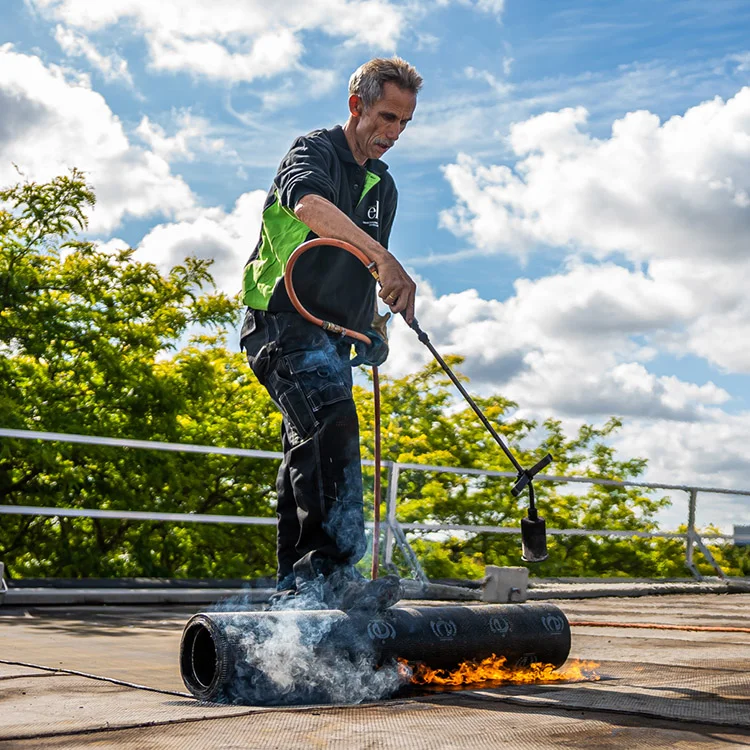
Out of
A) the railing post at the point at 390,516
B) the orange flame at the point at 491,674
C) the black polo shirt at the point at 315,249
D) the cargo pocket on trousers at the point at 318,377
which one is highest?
the black polo shirt at the point at 315,249

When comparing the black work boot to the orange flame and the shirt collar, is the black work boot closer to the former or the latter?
the orange flame

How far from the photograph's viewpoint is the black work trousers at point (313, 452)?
2.65m

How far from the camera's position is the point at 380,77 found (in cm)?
288

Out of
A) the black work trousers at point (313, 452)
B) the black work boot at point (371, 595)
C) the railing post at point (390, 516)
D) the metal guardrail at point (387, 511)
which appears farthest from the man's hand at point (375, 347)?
the railing post at point (390, 516)

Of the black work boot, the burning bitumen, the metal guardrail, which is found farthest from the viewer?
the metal guardrail

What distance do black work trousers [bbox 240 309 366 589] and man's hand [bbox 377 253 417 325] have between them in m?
0.31

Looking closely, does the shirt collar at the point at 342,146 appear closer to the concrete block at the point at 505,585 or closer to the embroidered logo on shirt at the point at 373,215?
the embroidered logo on shirt at the point at 373,215

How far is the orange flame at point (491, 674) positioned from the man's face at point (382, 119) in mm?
1446

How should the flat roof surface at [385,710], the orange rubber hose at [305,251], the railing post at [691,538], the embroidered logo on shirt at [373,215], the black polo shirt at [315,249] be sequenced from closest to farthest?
the flat roof surface at [385,710]
the orange rubber hose at [305,251]
the black polo shirt at [315,249]
the embroidered logo on shirt at [373,215]
the railing post at [691,538]

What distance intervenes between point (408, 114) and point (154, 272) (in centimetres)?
884

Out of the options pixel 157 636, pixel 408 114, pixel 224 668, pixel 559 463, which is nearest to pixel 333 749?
pixel 224 668

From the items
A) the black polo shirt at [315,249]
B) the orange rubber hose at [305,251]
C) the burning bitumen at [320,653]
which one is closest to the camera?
the burning bitumen at [320,653]

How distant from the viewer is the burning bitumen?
7.36 feet

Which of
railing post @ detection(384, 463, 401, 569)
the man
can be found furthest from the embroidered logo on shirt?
railing post @ detection(384, 463, 401, 569)
